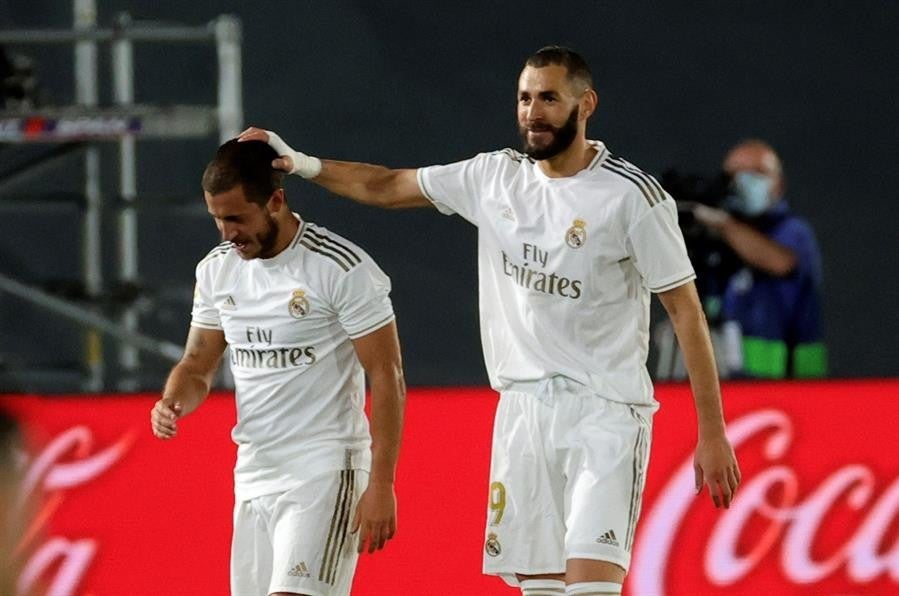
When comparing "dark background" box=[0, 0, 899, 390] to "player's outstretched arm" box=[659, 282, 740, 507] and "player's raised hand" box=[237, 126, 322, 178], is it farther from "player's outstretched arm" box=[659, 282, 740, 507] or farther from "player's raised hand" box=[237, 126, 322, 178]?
"player's outstretched arm" box=[659, 282, 740, 507]

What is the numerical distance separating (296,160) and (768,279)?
131 inches

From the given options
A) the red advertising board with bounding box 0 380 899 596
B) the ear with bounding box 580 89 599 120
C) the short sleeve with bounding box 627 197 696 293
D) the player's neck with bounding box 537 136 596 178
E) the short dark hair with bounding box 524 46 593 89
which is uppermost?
the short dark hair with bounding box 524 46 593 89

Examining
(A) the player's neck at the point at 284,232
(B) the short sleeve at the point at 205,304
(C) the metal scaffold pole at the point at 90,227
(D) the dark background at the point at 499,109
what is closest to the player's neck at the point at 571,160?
(A) the player's neck at the point at 284,232

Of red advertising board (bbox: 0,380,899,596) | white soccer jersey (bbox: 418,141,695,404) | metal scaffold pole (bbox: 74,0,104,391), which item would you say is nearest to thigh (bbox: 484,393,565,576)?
white soccer jersey (bbox: 418,141,695,404)

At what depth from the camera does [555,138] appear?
5352 mm

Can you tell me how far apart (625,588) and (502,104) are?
3993 mm

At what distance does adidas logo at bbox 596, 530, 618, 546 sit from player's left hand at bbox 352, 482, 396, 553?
56 centimetres

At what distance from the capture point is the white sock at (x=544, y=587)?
17.7 ft

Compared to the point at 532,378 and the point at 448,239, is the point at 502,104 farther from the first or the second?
the point at 532,378

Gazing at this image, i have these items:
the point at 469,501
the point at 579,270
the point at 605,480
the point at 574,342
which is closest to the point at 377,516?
the point at 605,480

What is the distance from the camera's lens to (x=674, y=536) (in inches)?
277

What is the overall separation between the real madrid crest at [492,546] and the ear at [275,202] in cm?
104

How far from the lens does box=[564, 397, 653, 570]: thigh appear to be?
5250 mm

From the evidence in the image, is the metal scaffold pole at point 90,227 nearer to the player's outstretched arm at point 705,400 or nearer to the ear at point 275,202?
the ear at point 275,202
